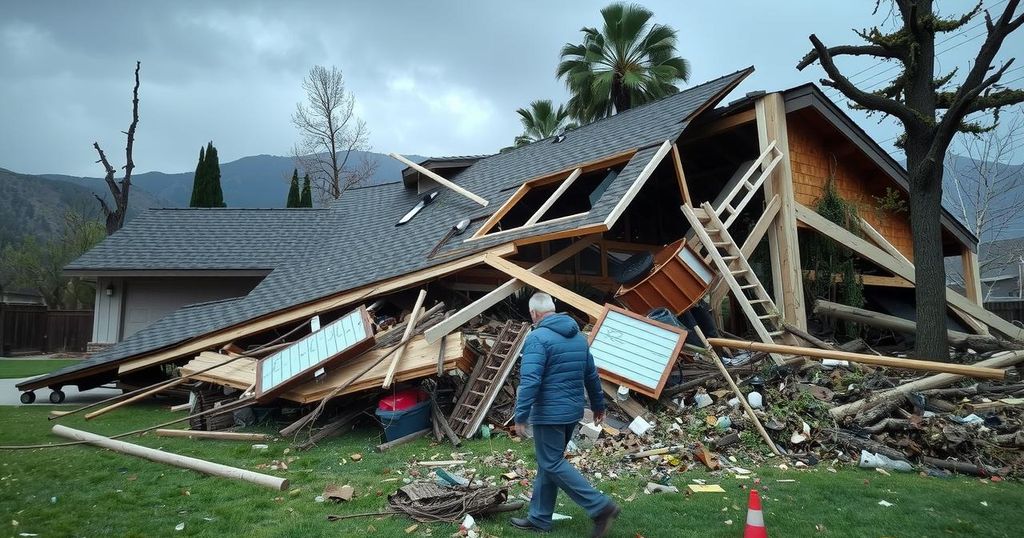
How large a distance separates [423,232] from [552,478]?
28.2 ft

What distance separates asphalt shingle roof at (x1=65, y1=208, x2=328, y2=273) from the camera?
55.7 ft

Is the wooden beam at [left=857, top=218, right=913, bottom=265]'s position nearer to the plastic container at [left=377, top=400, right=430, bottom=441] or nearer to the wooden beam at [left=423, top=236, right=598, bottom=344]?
the wooden beam at [left=423, top=236, right=598, bottom=344]

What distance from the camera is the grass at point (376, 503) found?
427 centimetres

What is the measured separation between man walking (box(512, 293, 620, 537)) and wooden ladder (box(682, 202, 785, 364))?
5659 mm

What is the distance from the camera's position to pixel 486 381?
7.93m

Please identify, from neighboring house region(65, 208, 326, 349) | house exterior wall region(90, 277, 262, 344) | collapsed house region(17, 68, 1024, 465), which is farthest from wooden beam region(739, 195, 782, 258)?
house exterior wall region(90, 277, 262, 344)

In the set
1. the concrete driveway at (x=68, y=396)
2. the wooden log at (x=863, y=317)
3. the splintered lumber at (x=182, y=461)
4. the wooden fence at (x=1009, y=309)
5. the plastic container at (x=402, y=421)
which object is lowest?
the concrete driveway at (x=68, y=396)

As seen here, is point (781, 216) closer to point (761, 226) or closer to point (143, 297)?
point (761, 226)

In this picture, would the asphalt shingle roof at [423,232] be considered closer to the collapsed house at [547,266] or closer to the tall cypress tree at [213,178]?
the collapsed house at [547,266]

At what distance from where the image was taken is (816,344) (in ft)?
29.7

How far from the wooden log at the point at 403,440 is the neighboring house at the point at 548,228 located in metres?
2.90

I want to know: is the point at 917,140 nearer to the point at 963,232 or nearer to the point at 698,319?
the point at 698,319

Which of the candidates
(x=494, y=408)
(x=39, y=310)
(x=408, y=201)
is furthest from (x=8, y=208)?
(x=494, y=408)

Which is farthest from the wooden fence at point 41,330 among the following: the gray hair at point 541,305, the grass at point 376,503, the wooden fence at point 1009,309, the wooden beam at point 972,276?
the wooden fence at point 1009,309
